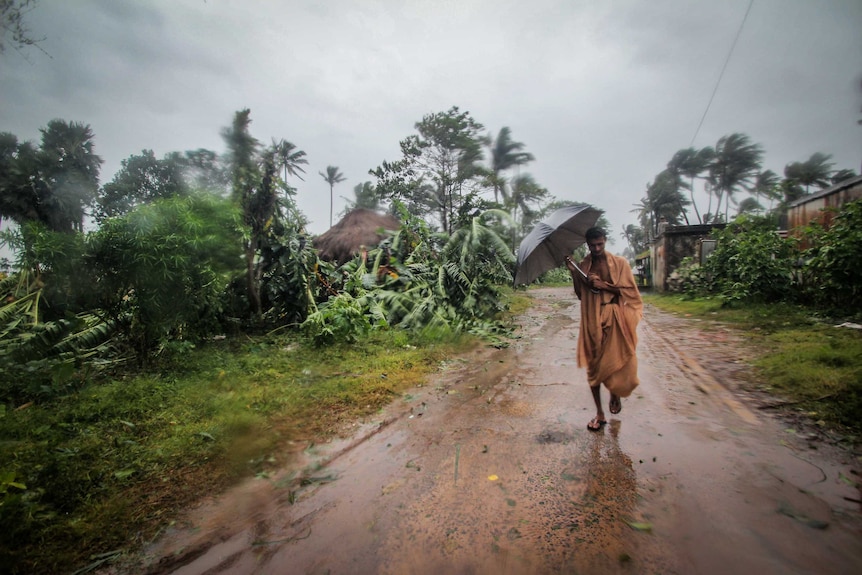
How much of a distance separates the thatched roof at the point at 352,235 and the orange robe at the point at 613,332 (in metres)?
7.77

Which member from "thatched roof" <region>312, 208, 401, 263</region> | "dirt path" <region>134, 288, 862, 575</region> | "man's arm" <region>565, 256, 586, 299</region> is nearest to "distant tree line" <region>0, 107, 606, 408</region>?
"thatched roof" <region>312, 208, 401, 263</region>

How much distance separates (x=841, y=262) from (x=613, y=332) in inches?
289

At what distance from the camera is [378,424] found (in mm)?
3797

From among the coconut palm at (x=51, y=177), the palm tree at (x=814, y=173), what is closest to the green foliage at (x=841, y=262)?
the coconut palm at (x=51, y=177)

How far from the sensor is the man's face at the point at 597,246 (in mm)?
3555

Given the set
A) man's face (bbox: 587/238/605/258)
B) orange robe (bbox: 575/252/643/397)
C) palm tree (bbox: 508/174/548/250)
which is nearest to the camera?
orange robe (bbox: 575/252/643/397)

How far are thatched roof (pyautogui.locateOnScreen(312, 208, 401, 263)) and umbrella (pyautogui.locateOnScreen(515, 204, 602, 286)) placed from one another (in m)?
7.17

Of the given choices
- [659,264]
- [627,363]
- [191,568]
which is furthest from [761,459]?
[659,264]

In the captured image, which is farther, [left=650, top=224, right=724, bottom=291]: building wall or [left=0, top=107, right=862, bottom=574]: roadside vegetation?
[left=650, top=224, right=724, bottom=291]: building wall

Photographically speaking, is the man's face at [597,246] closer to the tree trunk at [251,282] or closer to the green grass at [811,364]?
the green grass at [811,364]

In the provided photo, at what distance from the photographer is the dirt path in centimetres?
197

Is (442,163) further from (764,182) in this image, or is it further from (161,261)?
(764,182)

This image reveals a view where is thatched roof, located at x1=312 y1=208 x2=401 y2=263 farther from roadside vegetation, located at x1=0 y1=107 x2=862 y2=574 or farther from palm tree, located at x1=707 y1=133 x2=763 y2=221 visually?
palm tree, located at x1=707 y1=133 x2=763 y2=221

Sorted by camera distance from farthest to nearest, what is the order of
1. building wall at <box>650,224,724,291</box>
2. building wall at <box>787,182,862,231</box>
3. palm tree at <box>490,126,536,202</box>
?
1. palm tree at <box>490,126,536,202</box>
2. building wall at <box>650,224,724,291</box>
3. building wall at <box>787,182,862,231</box>
